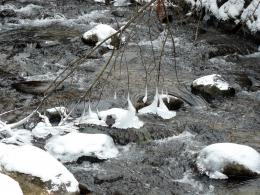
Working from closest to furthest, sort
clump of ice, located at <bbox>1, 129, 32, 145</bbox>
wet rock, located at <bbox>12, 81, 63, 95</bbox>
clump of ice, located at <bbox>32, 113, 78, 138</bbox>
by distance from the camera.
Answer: clump of ice, located at <bbox>1, 129, 32, 145</bbox>, clump of ice, located at <bbox>32, 113, 78, 138</bbox>, wet rock, located at <bbox>12, 81, 63, 95</bbox>

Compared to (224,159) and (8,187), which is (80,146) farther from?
(8,187)

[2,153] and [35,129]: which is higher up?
[2,153]

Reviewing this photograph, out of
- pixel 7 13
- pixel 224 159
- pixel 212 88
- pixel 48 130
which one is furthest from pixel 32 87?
pixel 7 13

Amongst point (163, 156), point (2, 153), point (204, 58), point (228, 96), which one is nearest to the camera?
point (2, 153)

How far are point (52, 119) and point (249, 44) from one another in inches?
208

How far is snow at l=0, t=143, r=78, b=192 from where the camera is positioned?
437 cm

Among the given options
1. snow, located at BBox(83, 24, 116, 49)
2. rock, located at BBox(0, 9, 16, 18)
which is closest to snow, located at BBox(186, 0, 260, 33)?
snow, located at BBox(83, 24, 116, 49)

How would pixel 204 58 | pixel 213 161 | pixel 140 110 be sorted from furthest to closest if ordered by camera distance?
pixel 204 58 → pixel 140 110 → pixel 213 161

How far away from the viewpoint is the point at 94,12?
12.5 meters

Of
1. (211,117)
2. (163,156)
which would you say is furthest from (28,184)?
(211,117)

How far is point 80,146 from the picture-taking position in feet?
18.7

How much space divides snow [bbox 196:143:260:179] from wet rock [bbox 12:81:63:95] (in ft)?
Answer: 10.6

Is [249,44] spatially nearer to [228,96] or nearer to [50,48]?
[228,96]

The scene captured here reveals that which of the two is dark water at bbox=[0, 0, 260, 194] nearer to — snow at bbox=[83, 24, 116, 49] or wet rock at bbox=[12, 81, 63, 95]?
wet rock at bbox=[12, 81, 63, 95]
